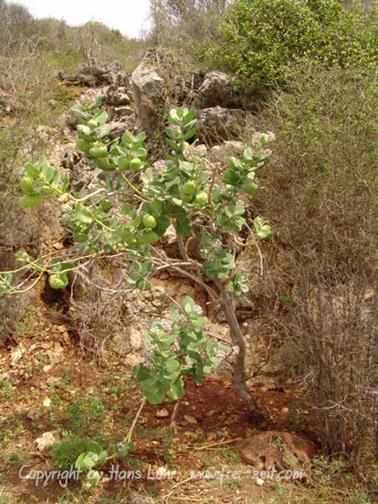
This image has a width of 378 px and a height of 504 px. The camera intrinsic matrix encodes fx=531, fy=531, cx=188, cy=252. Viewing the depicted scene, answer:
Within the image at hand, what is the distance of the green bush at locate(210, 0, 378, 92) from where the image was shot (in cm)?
656

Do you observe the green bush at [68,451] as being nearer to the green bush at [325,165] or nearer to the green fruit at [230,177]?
the green fruit at [230,177]

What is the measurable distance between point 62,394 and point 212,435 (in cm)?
131

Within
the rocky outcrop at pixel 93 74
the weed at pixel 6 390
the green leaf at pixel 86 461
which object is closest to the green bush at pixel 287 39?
the rocky outcrop at pixel 93 74

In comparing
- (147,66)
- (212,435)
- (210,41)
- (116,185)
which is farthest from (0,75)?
(212,435)

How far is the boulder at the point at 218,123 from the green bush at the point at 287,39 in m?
0.61

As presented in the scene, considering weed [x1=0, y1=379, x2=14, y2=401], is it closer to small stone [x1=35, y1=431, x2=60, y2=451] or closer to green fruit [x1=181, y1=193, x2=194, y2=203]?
small stone [x1=35, y1=431, x2=60, y2=451]

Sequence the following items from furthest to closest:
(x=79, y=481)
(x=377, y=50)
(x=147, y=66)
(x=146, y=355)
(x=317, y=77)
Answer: (x=147, y=66)
(x=377, y=50)
(x=317, y=77)
(x=146, y=355)
(x=79, y=481)

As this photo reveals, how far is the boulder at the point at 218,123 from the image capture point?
6324mm

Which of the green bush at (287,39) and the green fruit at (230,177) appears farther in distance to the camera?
the green bush at (287,39)

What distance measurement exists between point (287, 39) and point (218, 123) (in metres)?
1.55

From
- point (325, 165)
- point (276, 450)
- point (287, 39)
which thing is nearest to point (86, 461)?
point (276, 450)

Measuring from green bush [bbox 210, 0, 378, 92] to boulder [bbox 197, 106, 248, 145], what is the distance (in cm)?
61

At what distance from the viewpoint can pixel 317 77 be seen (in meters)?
5.70

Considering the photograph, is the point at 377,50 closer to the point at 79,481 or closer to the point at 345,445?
the point at 345,445
